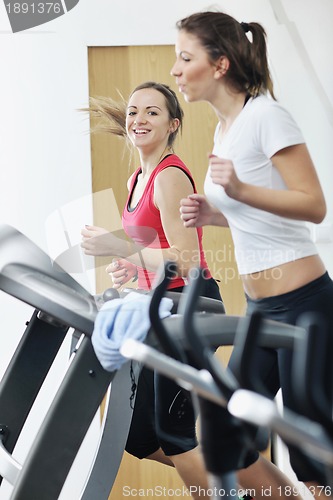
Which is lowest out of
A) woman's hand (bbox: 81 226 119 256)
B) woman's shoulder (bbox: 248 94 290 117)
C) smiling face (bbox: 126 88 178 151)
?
woman's hand (bbox: 81 226 119 256)

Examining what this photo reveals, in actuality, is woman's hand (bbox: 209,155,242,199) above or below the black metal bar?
above

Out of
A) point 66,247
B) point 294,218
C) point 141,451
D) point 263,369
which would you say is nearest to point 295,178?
point 294,218

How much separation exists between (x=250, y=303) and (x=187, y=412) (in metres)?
0.42

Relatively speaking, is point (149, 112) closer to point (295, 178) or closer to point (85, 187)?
point (85, 187)

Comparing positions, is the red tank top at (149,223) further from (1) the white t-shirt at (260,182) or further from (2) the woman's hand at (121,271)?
(1) the white t-shirt at (260,182)

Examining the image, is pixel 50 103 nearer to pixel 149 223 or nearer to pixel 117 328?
pixel 149 223

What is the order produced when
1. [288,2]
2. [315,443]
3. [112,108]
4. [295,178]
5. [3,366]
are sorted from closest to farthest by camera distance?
1. [315,443]
2. [295,178]
3. [288,2]
4. [112,108]
5. [3,366]

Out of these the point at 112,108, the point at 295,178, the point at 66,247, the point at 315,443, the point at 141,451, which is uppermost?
the point at 112,108

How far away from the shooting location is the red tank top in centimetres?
190

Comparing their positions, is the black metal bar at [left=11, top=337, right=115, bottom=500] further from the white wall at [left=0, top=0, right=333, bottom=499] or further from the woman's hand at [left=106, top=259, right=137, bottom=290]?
the white wall at [left=0, top=0, right=333, bottom=499]

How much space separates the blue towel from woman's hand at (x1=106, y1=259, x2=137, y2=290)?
0.62m

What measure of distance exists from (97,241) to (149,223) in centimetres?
16

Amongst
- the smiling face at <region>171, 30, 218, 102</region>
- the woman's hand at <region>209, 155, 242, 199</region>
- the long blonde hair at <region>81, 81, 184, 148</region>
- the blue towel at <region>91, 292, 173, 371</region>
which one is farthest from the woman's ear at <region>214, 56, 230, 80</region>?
the blue towel at <region>91, 292, 173, 371</region>

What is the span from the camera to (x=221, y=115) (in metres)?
1.67
